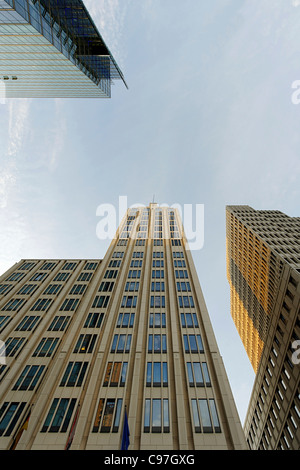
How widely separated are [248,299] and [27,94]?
109 metres

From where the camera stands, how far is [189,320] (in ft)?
109

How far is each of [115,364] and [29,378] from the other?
41.5 feet

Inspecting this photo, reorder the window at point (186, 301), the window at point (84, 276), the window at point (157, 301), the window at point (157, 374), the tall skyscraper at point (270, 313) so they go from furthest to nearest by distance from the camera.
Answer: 1. the window at point (84, 276)
2. the tall skyscraper at point (270, 313)
3. the window at point (157, 301)
4. the window at point (186, 301)
5. the window at point (157, 374)

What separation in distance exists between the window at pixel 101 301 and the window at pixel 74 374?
35.0 ft

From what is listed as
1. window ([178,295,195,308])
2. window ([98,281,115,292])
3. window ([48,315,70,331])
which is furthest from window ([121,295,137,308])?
window ([48,315,70,331])

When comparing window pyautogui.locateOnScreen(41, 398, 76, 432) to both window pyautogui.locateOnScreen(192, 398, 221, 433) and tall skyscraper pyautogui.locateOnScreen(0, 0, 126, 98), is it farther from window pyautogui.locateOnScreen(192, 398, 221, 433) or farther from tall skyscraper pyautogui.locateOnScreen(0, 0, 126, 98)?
tall skyscraper pyautogui.locateOnScreen(0, 0, 126, 98)

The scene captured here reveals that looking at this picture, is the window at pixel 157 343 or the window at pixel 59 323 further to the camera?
the window at pixel 59 323

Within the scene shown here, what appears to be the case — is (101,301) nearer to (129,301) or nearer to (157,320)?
(129,301)

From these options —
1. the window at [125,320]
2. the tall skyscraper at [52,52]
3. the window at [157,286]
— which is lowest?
the window at [125,320]

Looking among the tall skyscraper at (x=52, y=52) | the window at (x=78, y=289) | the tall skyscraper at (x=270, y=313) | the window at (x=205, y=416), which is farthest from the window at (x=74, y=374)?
the tall skyscraper at (x=52, y=52)

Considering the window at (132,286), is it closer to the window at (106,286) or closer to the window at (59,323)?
the window at (106,286)

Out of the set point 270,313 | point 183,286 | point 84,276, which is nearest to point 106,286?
point 84,276

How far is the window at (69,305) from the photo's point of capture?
40.4 metres

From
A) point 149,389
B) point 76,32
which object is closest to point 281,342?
point 149,389
